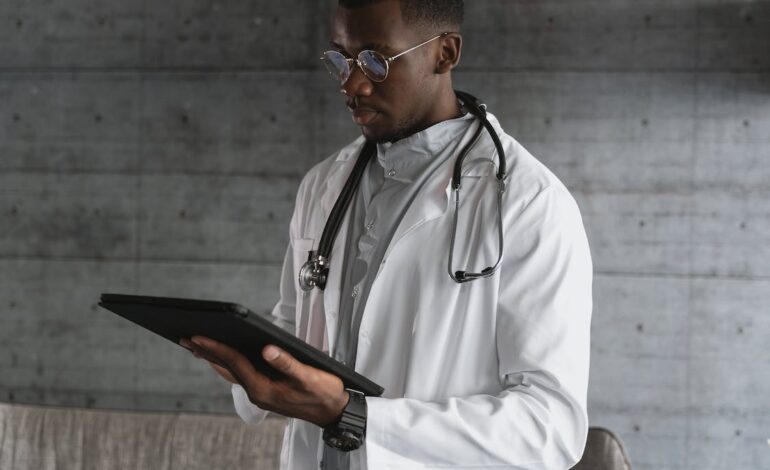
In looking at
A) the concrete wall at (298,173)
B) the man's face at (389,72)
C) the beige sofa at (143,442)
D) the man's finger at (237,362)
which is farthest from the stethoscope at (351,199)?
the concrete wall at (298,173)

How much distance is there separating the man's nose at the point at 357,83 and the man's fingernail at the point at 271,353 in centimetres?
59

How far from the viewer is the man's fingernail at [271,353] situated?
1071mm

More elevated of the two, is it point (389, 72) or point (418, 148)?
point (389, 72)

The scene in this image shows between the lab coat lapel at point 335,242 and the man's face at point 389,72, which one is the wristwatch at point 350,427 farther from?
the man's face at point 389,72

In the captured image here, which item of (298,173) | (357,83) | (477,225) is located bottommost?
(477,225)

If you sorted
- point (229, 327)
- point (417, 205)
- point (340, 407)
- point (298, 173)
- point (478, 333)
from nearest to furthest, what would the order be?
point (229, 327) → point (340, 407) → point (478, 333) → point (417, 205) → point (298, 173)

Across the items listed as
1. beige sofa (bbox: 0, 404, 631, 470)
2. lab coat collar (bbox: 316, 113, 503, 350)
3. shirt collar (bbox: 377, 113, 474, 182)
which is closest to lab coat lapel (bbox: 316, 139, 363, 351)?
lab coat collar (bbox: 316, 113, 503, 350)

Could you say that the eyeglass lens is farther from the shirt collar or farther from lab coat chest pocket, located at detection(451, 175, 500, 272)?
lab coat chest pocket, located at detection(451, 175, 500, 272)

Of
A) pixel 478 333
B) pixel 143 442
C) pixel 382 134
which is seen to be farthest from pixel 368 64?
pixel 143 442

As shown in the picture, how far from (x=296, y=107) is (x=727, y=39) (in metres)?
1.85

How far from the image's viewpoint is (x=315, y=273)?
61.1 inches

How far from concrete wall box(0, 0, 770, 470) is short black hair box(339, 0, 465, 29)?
1.96 metres

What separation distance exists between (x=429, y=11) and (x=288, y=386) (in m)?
0.78

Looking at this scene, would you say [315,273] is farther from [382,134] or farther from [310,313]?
[382,134]
